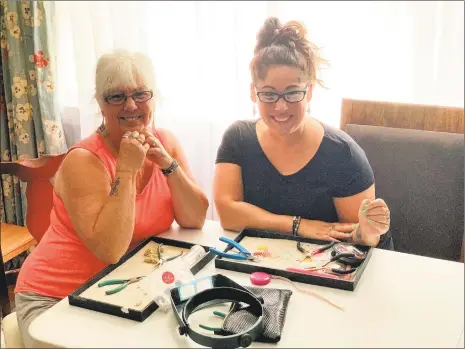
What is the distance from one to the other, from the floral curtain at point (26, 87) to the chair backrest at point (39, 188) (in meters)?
0.67

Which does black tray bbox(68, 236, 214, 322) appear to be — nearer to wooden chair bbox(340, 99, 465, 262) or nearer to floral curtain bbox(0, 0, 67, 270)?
wooden chair bbox(340, 99, 465, 262)

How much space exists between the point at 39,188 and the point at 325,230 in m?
0.93

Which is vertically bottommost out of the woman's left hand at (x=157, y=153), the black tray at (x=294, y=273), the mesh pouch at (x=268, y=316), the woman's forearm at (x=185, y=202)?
the mesh pouch at (x=268, y=316)

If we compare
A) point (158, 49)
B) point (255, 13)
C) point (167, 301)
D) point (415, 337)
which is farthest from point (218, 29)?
point (415, 337)

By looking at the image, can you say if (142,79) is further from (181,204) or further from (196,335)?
(196,335)

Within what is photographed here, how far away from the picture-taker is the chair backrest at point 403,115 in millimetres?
1536

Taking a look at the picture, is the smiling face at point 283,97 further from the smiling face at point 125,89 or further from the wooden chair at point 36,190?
the wooden chair at point 36,190

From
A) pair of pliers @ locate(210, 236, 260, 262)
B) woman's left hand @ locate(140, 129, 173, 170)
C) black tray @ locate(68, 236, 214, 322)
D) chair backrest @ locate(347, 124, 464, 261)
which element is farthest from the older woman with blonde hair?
chair backrest @ locate(347, 124, 464, 261)

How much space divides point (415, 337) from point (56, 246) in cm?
92

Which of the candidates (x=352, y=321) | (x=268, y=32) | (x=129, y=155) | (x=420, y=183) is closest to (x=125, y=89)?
(x=129, y=155)

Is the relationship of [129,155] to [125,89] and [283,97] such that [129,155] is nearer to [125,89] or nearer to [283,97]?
[125,89]

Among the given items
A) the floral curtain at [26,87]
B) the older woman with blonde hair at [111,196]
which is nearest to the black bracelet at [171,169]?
the older woman with blonde hair at [111,196]

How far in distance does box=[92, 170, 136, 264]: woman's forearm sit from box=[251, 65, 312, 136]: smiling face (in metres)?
0.38

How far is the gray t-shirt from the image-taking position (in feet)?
4.56
